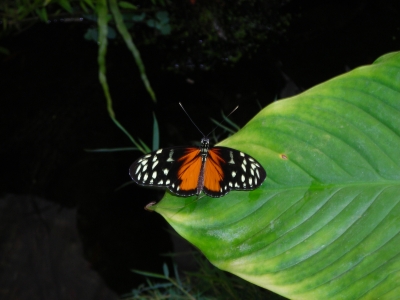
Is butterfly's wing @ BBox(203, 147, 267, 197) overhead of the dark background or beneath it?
overhead

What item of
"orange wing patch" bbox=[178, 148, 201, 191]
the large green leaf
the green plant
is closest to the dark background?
the green plant

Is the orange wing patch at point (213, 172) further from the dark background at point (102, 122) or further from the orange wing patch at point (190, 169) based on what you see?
the dark background at point (102, 122)

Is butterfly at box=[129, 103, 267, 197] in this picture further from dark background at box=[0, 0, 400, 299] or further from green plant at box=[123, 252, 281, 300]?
dark background at box=[0, 0, 400, 299]

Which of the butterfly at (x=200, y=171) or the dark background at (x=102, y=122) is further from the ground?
the butterfly at (x=200, y=171)

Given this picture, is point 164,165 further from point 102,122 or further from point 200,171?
point 102,122

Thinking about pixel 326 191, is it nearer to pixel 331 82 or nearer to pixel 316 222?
pixel 316 222

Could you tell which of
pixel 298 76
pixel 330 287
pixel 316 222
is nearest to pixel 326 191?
pixel 316 222

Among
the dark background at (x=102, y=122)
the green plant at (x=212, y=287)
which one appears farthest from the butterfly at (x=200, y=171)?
the dark background at (x=102, y=122)
